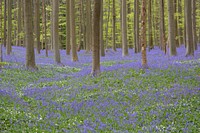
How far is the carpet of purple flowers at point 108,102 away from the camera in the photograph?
845cm

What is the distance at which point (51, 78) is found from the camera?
58.5 ft

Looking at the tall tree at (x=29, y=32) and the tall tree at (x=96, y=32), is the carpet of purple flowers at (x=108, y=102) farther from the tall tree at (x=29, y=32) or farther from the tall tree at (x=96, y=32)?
the tall tree at (x=29, y=32)

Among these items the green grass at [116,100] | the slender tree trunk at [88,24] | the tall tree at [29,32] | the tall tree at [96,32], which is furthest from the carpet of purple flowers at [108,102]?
the slender tree trunk at [88,24]

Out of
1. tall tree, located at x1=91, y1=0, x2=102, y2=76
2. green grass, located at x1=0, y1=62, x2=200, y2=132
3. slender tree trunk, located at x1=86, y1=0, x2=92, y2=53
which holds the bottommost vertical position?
green grass, located at x1=0, y1=62, x2=200, y2=132

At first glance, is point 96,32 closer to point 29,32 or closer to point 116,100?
point 29,32

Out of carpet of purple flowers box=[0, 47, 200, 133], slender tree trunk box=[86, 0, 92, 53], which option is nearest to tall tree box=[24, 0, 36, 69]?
carpet of purple flowers box=[0, 47, 200, 133]

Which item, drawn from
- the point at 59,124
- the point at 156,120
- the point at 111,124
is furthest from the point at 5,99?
the point at 156,120

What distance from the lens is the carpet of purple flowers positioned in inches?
332

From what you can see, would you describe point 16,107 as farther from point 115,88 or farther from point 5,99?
point 115,88

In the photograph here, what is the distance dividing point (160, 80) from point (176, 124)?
18.4 ft

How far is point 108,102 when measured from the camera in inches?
440

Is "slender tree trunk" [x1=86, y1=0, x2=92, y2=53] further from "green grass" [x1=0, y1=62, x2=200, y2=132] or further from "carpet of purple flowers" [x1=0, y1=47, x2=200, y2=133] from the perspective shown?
"green grass" [x1=0, y1=62, x2=200, y2=132]

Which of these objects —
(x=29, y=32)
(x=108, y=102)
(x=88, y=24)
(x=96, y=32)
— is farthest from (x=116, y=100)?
(x=88, y=24)

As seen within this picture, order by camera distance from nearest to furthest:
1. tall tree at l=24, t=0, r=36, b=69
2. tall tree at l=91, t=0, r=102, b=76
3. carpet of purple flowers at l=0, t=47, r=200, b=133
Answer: carpet of purple flowers at l=0, t=47, r=200, b=133
tall tree at l=91, t=0, r=102, b=76
tall tree at l=24, t=0, r=36, b=69
